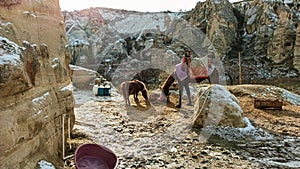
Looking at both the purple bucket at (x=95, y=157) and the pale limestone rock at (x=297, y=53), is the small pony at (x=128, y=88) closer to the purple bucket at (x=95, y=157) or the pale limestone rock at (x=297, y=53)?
the purple bucket at (x=95, y=157)

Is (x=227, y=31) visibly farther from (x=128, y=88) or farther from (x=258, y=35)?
(x=128, y=88)

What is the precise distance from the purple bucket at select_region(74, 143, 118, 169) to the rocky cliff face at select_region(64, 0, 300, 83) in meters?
12.6

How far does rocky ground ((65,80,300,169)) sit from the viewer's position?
3445 millimetres

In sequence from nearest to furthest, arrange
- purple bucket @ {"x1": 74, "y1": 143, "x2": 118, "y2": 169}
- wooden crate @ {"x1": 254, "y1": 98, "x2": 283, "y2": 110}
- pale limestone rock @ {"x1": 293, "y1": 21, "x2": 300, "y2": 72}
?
purple bucket @ {"x1": 74, "y1": 143, "x2": 118, "y2": 169}
wooden crate @ {"x1": 254, "y1": 98, "x2": 283, "y2": 110}
pale limestone rock @ {"x1": 293, "y1": 21, "x2": 300, "y2": 72}

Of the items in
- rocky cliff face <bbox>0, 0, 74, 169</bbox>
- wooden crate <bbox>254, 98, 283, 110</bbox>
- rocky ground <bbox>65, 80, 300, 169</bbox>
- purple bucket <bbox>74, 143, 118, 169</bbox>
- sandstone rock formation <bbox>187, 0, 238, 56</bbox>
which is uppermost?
sandstone rock formation <bbox>187, 0, 238, 56</bbox>

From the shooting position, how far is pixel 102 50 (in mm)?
22219

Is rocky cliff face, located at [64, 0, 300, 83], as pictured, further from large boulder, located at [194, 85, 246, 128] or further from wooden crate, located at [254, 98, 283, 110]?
large boulder, located at [194, 85, 246, 128]

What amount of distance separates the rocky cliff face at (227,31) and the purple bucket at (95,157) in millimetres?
12639

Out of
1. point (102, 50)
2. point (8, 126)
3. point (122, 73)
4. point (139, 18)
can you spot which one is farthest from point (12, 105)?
point (139, 18)

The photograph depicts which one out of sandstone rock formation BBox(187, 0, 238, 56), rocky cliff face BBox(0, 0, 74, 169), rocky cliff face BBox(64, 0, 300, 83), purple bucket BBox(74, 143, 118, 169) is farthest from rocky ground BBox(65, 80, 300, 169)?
sandstone rock formation BBox(187, 0, 238, 56)

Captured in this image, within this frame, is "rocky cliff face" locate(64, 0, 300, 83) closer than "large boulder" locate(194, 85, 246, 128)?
No

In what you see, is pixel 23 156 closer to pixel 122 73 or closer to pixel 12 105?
pixel 12 105

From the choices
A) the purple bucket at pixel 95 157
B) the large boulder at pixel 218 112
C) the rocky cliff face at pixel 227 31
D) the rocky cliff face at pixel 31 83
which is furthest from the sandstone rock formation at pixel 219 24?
the purple bucket at pixel 95 157

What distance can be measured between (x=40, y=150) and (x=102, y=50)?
2016 cm
